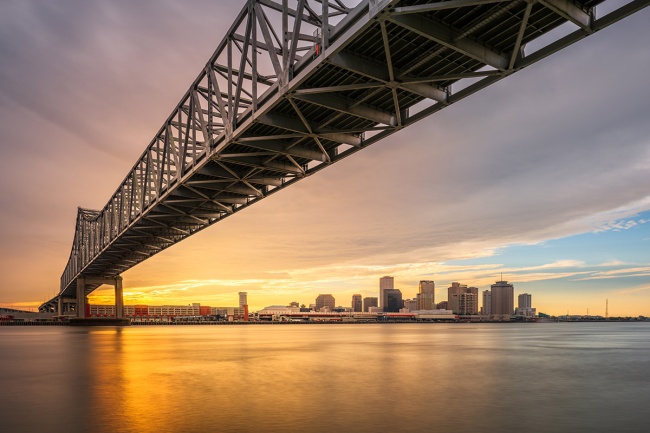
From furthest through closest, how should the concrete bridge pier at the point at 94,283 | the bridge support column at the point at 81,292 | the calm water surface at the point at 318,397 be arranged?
1. the concrete bridge pier at the point at 94,283
2. the bridge support column at the point at 81,292
3. the calm water surface at the point at 318,397

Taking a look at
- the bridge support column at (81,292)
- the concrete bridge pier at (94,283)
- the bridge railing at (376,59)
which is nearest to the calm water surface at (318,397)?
the bridge railing at (376,59)

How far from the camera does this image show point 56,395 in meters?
23.7

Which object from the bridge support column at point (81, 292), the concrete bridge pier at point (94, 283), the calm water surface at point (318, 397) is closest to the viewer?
the calm water surface at point (318, 397)

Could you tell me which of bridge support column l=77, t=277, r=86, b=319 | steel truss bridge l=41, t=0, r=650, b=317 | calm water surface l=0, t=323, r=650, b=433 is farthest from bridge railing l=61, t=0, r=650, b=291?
bridge support column l=77, t=277, r=86, b=319

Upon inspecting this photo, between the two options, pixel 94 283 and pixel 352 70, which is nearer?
pixel 352 70

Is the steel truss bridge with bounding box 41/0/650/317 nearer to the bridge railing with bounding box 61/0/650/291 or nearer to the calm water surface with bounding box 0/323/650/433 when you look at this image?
the bridge railing with bounding box 61/0/650/291

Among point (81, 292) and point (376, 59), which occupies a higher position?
point (376, 59)

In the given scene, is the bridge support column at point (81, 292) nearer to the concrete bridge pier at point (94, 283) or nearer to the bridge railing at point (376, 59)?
the concrete bridge pier at point (94, 283)

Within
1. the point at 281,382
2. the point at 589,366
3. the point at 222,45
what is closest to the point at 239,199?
the point at 222,45

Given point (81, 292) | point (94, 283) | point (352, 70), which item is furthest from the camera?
point (94, 283)

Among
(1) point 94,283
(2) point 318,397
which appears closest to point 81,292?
(1) point 94,283

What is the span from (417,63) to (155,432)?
60.6 ft

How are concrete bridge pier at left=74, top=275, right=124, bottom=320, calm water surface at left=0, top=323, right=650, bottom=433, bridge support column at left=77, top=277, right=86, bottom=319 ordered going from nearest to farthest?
calm water surface at left=0, top=323, right=650, bottom=433 < bridge support column at left=77, top=277, right=86, bottom=319 < concrete bridge pier at left=74, top=275, right=124, bottom=320

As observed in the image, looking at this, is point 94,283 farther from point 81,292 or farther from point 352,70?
point 352,70
